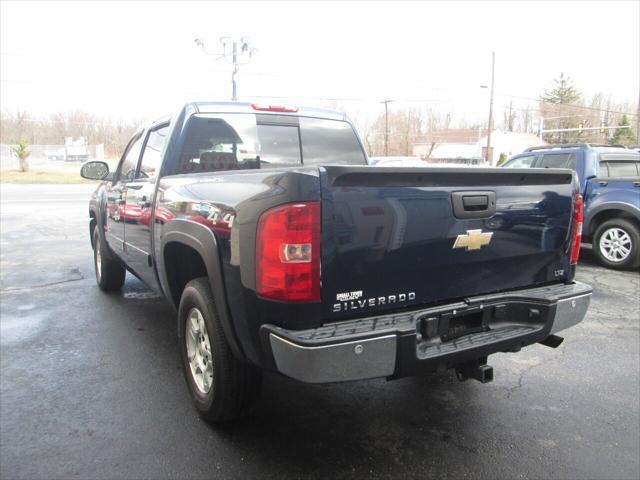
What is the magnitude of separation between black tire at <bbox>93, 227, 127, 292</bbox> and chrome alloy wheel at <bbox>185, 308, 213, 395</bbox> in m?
2.92

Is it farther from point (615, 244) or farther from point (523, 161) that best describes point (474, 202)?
point (523, 161)

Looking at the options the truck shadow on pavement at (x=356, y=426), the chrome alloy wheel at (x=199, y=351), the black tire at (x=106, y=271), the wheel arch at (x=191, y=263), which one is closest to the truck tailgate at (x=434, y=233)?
the wheel arch at (x=191, y=263)

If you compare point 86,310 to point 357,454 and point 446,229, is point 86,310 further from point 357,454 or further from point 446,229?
point 446,229

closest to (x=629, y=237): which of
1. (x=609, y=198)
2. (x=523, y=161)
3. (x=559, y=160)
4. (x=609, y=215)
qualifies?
(x=609, y=215)

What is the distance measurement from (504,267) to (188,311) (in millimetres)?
1945

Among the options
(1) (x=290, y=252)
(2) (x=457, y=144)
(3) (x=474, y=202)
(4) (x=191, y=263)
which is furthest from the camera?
(2) (x=457, y=144)

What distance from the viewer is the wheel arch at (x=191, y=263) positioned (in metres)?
2.57

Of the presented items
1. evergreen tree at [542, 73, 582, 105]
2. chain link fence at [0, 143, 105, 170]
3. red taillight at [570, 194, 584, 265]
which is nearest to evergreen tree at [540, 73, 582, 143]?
evergreen tree at [542, 73, 582, 105]

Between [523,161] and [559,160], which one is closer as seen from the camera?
[559,160]

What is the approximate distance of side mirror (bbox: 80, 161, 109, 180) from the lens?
5.50 m

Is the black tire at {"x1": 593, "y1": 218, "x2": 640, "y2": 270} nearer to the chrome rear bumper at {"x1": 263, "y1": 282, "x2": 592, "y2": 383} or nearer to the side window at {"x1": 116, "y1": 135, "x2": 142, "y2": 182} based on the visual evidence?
the chrome rear bumper at {"x1": 263, "y1": 282, "x2": 592, "y2": 383}

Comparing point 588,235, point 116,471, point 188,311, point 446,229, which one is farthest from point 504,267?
point 588,235

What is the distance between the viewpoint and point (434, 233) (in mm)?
2559

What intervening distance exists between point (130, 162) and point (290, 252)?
3384mm
